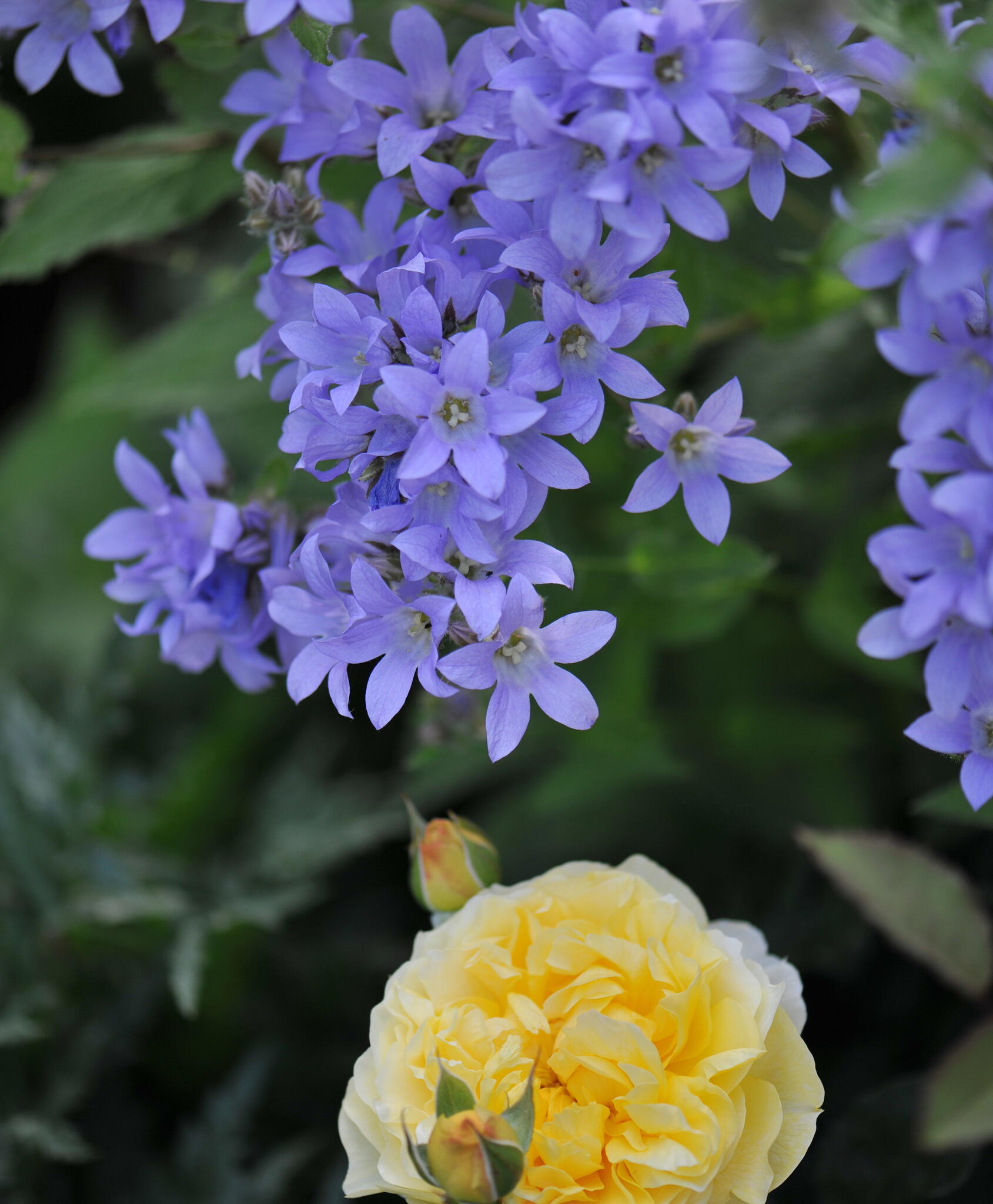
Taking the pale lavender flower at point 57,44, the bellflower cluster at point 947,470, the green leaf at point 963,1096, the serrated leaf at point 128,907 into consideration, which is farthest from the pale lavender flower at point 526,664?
the serrated leaf at point 128,907

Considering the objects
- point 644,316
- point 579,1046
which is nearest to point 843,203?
point 644,316

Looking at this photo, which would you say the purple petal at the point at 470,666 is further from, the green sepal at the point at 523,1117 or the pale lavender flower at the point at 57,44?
the pale lavender flower at the point at 57,44

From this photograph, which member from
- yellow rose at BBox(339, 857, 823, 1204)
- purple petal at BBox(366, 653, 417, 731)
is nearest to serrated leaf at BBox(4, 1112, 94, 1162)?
yellow rose at BBox(339, 857, 823, 1204)

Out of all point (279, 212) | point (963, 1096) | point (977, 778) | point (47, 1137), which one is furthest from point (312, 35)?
point (47, 1137)

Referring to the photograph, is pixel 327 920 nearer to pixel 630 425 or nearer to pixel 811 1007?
pixel 811 1007

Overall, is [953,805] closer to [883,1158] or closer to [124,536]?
[883,1158]
